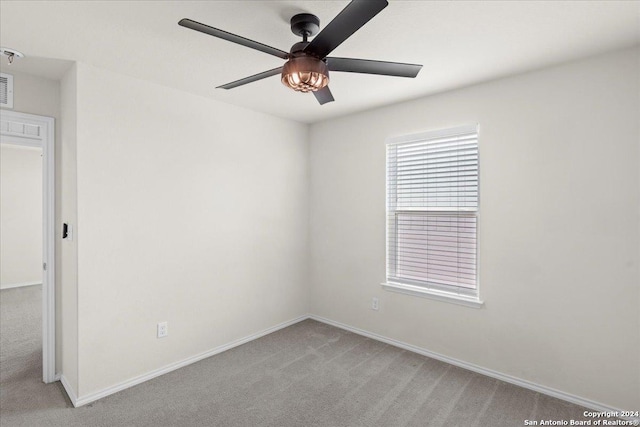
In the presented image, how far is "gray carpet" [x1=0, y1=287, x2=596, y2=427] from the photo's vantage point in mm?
2238

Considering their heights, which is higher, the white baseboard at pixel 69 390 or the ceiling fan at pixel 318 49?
the ceiling fan at pixel 318 49

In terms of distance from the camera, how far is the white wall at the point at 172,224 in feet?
8.13

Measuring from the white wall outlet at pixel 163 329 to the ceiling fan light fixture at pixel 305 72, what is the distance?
7.69 feet

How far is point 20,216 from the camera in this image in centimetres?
591

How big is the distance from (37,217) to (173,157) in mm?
5095

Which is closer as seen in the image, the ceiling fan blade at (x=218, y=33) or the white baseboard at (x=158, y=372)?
the ceiling fan blade at (x=218, y=33)

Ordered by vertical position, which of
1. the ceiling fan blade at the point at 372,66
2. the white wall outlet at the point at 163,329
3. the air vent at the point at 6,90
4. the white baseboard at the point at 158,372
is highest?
the air vent at the point at 6,90

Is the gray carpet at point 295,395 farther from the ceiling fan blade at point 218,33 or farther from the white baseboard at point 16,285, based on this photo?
the white baseboard at point 16,285

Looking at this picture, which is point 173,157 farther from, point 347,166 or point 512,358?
point 512,358

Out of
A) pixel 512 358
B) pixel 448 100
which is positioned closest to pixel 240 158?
pixel 448 100

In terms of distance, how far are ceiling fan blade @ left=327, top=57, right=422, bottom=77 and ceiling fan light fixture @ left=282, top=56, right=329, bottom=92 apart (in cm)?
9

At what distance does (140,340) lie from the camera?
273 cm

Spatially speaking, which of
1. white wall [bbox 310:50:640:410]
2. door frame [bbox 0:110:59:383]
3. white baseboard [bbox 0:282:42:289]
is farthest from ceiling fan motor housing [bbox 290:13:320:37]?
white baseboard [bbox 0:282:42:289]

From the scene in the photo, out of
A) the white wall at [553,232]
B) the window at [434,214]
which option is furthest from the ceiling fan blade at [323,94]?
the window at [434,214]
